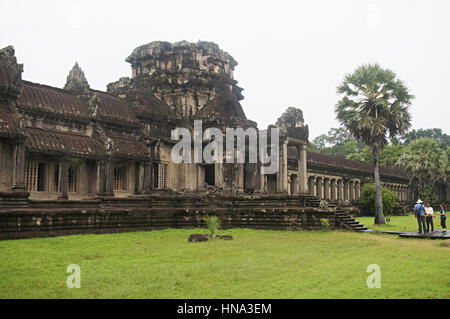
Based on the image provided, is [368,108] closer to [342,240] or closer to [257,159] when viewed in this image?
[257,159]

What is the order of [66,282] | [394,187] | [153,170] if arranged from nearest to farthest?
[66,282]
[153,170]
[394,187]

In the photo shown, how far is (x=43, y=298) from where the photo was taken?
6.94 metres

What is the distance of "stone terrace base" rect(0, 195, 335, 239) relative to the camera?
14539 mm

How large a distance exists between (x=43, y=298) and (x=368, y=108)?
2392 cm

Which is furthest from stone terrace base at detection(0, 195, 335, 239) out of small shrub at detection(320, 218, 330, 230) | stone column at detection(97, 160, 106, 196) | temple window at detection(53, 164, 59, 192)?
temple window at detection(53, 164, 59, 192)

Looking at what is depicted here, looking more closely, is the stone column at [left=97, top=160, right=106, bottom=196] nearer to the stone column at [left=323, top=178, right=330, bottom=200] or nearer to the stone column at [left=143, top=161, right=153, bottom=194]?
the stone column at [left=143, top=161, right=153, bottom=194]

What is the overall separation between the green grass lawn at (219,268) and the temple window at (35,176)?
6246mm

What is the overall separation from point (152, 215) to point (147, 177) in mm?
5371

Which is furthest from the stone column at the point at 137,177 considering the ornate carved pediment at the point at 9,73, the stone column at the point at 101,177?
the ornate carved pediment at the point at 9,73

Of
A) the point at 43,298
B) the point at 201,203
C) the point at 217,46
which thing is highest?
the point at 217,46

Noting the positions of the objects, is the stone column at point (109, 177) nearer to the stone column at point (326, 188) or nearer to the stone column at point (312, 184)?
the stone column at point (312, 184)

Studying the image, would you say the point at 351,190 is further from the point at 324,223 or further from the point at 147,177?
the point at 324,223

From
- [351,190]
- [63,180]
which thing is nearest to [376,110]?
[63,180]

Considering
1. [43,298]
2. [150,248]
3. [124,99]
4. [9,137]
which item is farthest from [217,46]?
[43,298]
